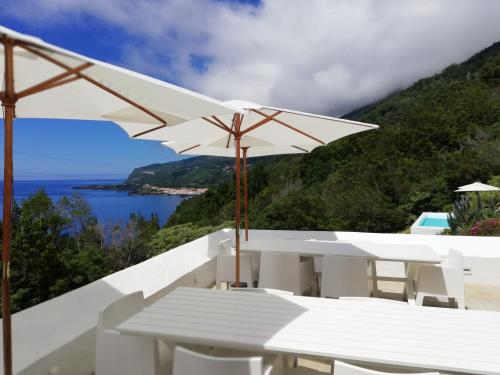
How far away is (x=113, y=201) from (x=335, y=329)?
29527 millimetres

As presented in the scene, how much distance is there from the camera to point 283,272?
3832mm

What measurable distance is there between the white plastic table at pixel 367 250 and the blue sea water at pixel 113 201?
62.5 ft

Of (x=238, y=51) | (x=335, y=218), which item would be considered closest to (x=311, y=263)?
(x=335, y=218)

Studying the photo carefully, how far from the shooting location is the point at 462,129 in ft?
90.0

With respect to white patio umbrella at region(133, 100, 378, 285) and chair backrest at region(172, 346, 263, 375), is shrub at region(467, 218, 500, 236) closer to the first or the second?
white patio umbrella at region(133, 100, 378, 285)

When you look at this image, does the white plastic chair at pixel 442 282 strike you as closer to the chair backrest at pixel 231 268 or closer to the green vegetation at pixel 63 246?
the chair backrest at pixel 231 268

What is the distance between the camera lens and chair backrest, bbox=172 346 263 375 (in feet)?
5.46

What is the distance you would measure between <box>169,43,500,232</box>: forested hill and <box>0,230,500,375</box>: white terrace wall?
13963 millimetres

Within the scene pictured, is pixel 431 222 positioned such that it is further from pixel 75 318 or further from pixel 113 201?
pixel 113 201

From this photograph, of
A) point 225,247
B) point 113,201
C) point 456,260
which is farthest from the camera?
point 113,201

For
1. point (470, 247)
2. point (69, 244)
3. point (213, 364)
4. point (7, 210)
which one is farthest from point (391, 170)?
point (7, 210)

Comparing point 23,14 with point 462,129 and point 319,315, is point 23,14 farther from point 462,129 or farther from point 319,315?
point 319,315

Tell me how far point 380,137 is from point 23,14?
49.4 m

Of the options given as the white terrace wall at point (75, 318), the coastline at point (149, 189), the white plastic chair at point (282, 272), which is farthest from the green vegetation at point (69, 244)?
the white plastic chair at point (282, 272)
